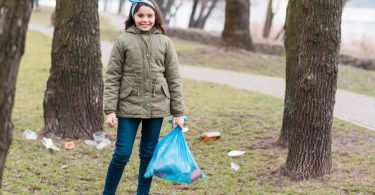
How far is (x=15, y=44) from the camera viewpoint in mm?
2535

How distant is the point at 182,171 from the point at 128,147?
0.42 metres

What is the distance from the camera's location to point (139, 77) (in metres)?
4.17

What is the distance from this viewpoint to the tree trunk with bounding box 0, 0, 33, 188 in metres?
2.50

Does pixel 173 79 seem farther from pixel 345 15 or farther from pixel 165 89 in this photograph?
pixel 345 15

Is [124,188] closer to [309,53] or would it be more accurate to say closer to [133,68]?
[133,68]

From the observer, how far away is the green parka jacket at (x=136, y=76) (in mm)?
4148

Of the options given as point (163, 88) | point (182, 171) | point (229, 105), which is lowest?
point (229, 105)

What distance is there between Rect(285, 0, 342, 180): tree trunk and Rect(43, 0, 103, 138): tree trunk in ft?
7.49

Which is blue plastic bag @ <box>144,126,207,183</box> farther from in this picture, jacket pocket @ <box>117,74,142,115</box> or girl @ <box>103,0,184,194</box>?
jacket pocket @ <box>117,74,142,115</box>

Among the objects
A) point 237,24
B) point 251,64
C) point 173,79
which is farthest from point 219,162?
point 237,24

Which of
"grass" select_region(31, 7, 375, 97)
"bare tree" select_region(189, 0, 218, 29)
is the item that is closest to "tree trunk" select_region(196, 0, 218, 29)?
"bare tree" select_region(189, 0, 218, 29)

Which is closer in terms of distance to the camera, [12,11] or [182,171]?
[12,11]

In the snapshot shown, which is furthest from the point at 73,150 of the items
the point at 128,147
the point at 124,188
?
the point at 128,147

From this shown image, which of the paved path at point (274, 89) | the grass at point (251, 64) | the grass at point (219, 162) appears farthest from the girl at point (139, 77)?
the grass at point (251, 64)
